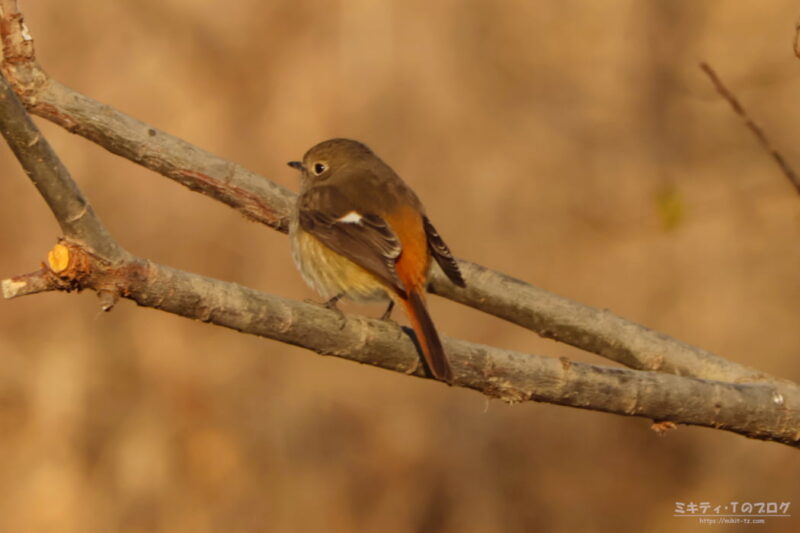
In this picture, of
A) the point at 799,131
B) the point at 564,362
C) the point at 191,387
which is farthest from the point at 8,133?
the point at 799,131

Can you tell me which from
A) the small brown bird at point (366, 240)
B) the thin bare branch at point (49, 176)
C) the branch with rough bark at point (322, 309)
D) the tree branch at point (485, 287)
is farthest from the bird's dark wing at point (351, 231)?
the thin bare branch at point (49, 176)

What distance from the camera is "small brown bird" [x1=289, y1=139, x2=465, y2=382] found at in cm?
439

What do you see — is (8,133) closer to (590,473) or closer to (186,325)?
(186,325)

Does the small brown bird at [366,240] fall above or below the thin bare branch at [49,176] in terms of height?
above

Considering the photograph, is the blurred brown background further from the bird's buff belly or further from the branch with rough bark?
the branch with rough bark

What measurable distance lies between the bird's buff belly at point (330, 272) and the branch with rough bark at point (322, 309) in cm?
13

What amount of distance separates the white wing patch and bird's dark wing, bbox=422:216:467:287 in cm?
29

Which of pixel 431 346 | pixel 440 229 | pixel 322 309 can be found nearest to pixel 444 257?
pixel 431 346

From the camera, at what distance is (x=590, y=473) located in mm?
7504

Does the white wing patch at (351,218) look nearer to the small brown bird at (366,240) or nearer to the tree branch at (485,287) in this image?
the small brown bird at (366,240)

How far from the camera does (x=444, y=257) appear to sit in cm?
439

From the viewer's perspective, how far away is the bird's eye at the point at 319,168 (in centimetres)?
536

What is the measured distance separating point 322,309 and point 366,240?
45.1 inches

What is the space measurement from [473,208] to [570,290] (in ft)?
3.08
